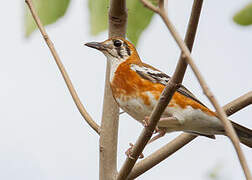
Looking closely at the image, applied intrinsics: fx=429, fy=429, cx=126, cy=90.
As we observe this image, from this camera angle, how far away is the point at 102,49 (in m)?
4.99

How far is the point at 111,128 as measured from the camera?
378 cm

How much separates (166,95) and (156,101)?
173 cm

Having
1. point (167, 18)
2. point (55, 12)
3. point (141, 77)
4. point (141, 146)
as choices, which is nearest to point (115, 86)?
point (141, 77)

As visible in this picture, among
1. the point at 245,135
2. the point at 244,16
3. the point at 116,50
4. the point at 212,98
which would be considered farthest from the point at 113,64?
the point at 212,98

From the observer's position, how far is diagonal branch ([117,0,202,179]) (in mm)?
2196

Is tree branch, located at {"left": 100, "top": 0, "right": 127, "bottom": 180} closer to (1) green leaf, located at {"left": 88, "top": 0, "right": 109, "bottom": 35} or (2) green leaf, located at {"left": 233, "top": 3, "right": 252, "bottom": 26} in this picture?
(1) green leaf, located at {"left": 88, "top": 0, "right": 109, "bottom": 35}

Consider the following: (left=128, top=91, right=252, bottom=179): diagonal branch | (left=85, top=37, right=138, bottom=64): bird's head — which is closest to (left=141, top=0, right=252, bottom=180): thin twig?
(left=128, top=91, right=252, bottom=179): diagonal branch

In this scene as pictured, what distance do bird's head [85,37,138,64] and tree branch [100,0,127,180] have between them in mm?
930

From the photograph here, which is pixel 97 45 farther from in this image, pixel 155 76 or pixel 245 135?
pixel 245 135

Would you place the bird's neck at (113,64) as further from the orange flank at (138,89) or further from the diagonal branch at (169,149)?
the diagonal branch at (169,149)

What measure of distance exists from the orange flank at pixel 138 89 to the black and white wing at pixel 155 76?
0.17 feet

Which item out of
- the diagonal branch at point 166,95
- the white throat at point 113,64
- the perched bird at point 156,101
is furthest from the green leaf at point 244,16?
the white throat at point 113,64

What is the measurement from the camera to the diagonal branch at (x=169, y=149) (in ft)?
11.5

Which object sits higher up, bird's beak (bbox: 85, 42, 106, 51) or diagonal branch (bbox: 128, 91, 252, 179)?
bird's beak (bbox: 85, 42, 106, 51)
